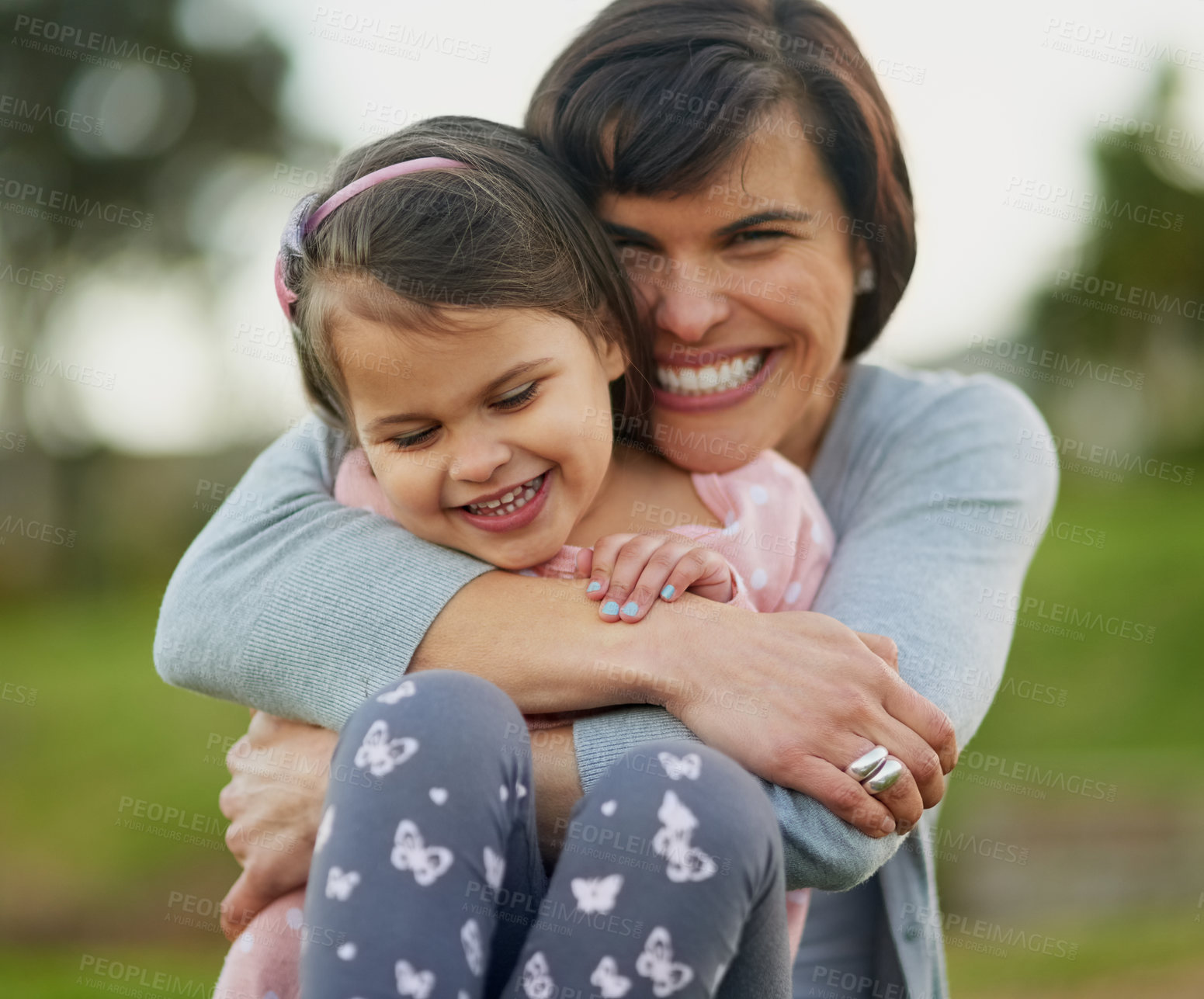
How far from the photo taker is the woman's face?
83.0 inches

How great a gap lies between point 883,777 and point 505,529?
0.74 metres

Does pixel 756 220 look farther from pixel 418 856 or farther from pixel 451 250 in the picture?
pixel 418 856

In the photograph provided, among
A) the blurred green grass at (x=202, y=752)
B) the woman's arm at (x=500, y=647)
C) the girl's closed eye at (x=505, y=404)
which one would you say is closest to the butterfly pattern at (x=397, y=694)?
the woman's arm at (x=500, y=647)

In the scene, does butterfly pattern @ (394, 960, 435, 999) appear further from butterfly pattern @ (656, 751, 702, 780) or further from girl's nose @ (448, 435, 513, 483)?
girl's nose @ (448, 435, 513, 483)

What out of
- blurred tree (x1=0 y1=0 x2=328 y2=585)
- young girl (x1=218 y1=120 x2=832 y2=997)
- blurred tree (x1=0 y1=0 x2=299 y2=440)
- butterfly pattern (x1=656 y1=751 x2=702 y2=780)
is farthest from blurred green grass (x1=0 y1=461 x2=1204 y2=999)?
butterfly pattern (x1=656 y1=751 x2=702 y2=780)

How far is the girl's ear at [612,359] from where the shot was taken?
2.03 metres

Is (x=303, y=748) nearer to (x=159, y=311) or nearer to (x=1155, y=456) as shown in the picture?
(x=159, y=311)

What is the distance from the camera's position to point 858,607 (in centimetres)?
188

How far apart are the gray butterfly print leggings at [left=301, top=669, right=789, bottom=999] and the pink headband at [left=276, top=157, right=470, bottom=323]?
0.91m

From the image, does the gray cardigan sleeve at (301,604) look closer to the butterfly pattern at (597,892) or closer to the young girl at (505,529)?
the young girl at (505,529)

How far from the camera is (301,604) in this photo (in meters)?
1.79

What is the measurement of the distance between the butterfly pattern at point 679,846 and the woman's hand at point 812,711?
31 cm

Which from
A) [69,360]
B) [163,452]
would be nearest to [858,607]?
[69,360]

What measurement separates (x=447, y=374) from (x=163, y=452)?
11.2 m
